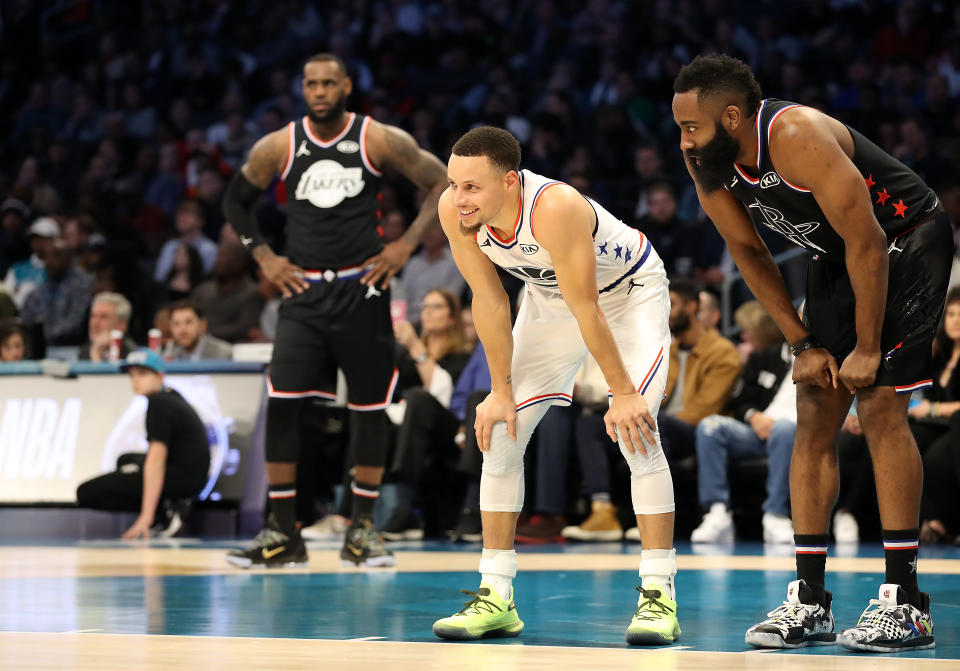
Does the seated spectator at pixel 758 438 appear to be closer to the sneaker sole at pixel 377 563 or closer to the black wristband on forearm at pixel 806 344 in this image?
the sneaker sole at pixel 377 563

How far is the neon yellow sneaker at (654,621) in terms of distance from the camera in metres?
3.63

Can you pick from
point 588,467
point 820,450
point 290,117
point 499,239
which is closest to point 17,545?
point 588,467

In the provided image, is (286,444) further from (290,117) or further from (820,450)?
(290,117)

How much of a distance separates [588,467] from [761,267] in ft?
14.5

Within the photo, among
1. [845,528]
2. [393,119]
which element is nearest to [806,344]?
[845,528]

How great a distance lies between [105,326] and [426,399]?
281 centimetres

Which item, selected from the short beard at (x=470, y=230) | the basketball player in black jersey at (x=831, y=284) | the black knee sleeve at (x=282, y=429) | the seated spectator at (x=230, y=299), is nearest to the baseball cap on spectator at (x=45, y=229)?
the seated spectator at (x=230, y=299)

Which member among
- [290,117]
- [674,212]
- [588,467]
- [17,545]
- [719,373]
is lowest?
[17,545]

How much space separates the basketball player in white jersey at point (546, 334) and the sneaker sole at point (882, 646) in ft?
1.49

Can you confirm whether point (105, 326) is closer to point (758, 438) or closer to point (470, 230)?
point (758, 438)

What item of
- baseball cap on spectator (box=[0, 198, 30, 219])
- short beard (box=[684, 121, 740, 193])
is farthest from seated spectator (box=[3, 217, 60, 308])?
short beard (box=[684, 121, 740, 193])

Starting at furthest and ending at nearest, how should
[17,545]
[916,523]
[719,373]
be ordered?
[719,373], [17,545], [916,523]

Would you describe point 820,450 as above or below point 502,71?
below

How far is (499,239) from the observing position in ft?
13.2
